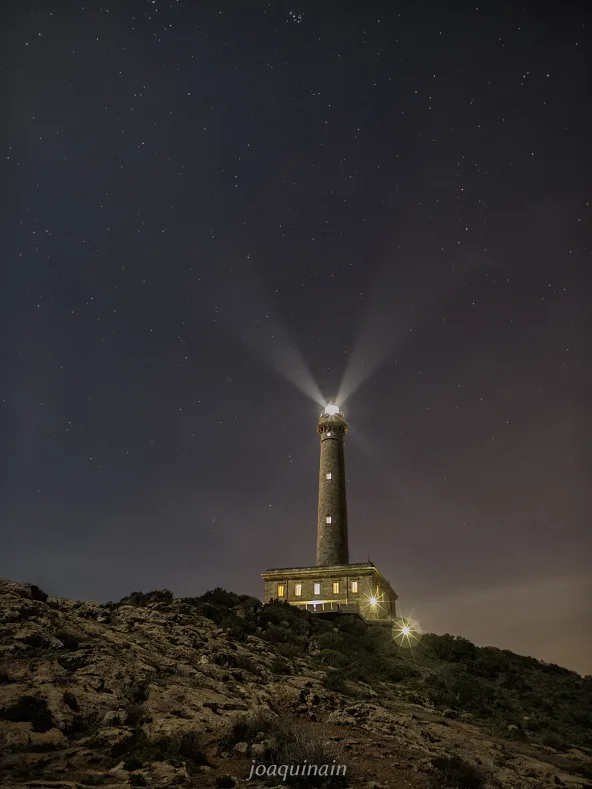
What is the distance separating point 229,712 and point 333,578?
3734 cm

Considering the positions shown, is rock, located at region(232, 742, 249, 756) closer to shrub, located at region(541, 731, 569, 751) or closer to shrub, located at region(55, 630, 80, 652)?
shrub, located at region(55, 630, 80, 652)

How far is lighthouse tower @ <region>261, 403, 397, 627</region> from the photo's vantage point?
52094 millimetres

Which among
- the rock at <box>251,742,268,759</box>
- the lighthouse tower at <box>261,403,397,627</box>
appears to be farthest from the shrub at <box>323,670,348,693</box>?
the lighthouse tower at <box>261,403,397,627</box>

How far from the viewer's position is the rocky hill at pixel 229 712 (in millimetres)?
13898

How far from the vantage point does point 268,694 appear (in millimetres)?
20359

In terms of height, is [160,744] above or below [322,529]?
below

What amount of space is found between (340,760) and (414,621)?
1475 inches

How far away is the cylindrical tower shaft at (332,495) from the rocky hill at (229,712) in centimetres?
2455

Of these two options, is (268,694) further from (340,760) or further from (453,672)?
(453,672)

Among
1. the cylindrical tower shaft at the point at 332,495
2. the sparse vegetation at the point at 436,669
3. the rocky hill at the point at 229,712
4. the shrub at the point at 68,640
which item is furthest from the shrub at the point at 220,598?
the cylindrical tower shaft at the point at 332,495

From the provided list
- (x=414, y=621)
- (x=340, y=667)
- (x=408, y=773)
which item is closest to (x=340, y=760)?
(x=408, y=773)

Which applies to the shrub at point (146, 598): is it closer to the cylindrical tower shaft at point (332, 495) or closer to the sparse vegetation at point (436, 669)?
the sparse vegetation at point (436, 669)

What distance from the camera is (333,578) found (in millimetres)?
53750

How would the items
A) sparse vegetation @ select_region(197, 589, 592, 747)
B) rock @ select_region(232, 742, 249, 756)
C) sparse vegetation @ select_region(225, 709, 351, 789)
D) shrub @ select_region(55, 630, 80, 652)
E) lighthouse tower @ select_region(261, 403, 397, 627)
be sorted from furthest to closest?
1. lighthouse tower @ select_region(261, 403, 397, 627)
2. sparse vegetation @ select_region(197, 589, 592, 747)
3. shrub @ select_region(55, 630, 80, 652)
4. rock @ select_region(232, 742, 249, 756)
5. sparse vegetation @ select_region(225, 709, 351, 789)
